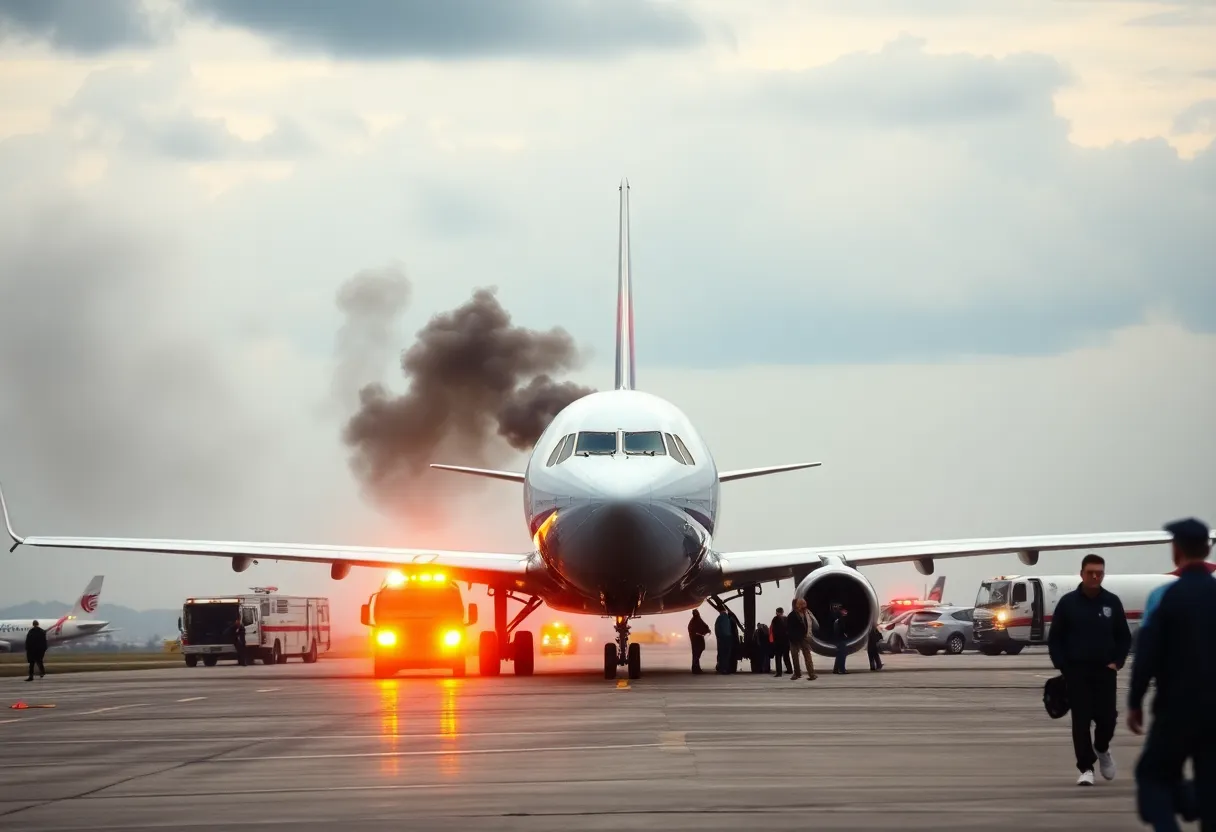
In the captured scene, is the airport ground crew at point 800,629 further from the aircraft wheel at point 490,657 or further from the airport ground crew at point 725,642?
the aircraft wheel at point 490,657

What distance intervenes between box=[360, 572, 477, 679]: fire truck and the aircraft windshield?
83.6 feet

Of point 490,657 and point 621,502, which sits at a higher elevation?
point 621,502

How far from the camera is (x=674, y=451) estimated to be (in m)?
29.6

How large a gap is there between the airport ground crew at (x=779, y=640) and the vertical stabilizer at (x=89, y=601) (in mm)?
70370

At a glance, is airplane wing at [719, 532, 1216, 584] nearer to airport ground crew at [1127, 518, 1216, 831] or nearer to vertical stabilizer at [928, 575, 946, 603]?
airport ground crew at [1127, 518, 1216, 831]

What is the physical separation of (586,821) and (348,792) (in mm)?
2827

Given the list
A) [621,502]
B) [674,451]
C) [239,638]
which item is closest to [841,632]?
[674,451]

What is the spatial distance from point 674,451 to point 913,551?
29.2ft

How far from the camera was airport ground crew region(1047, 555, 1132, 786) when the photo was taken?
14.0m

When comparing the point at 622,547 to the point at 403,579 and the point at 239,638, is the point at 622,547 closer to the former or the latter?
the point at 403,579

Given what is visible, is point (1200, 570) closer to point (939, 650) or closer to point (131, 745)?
point (131, 745)

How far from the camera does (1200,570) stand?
29.1ft

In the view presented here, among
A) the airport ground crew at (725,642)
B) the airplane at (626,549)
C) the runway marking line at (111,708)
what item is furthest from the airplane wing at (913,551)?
the runway marking line at (111,708)

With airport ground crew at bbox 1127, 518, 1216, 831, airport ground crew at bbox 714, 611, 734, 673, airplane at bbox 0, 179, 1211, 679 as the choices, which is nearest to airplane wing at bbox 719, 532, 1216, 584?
airplane at bbox 0, 179, 1211, 679
